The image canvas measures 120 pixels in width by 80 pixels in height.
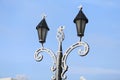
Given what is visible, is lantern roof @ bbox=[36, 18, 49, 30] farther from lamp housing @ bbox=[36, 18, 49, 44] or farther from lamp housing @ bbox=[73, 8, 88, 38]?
lamp housing @ bbox=[73, 8, 88, 38]

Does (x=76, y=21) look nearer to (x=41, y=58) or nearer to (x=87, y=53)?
(x=87, y=53)

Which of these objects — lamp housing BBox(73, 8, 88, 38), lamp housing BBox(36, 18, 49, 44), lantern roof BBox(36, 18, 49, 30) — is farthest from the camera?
lantern roof BBox(36, 18, 49, 30)

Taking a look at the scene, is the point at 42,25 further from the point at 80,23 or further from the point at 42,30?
the point at 80,23

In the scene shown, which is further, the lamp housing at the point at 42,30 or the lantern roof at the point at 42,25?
the lantern roof at the point at 42,25

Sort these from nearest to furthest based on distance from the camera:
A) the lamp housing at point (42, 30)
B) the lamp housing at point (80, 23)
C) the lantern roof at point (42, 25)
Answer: the lamp housing at point (80, 23) → the lamp housing at point (42, 30) → the lantern roof at point (42, 25)

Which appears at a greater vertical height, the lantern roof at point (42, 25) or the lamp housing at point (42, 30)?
the lantern roof at point (42, 25)

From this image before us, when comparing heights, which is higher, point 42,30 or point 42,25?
point 42,25

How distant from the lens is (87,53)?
8656 mm

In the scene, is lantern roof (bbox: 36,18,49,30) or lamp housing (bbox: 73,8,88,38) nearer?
lamp housing (bbox: 73,8,88,38)

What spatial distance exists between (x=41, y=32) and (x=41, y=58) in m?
0.71

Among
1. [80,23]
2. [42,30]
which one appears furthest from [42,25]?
[80,23]

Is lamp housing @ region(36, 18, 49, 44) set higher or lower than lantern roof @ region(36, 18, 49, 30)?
lower

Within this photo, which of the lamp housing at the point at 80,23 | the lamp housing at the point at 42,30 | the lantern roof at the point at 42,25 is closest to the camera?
the lamp housing at the point at 80,23

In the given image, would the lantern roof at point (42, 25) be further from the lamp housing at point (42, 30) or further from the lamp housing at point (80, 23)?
the lamp housing at point (80, 23)
